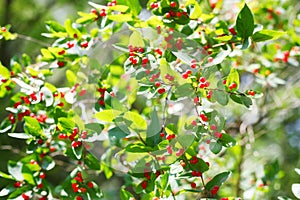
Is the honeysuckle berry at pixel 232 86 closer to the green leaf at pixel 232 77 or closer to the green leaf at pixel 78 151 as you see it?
the green leaf at pixel 232 77

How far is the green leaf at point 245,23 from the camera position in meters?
0.85

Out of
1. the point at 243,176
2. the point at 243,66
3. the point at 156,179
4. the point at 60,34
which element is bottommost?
the point at 243,176

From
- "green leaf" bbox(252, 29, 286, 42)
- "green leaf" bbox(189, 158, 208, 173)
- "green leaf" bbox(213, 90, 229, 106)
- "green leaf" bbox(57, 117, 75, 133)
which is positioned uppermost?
"green leaf" bbox(252, 29, 286, 42)

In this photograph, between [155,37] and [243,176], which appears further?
[243,176]

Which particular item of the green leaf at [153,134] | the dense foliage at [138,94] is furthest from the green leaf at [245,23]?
the green leaf at [153,134]

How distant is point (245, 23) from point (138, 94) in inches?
9.4

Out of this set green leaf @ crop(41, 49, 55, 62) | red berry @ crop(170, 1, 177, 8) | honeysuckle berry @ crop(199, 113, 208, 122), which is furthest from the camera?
green leaf @ crop(41, 49, 55, 62)

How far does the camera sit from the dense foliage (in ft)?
2.70

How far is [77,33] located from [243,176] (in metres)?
0.74

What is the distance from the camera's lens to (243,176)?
58.6 inches

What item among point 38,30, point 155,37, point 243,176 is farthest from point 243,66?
point 38,30

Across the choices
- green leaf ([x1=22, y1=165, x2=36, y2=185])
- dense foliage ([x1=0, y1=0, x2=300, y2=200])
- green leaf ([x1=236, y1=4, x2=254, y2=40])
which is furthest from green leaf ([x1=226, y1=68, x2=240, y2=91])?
green leaf ([x1=22, y1=165, x2=36, y2=185])

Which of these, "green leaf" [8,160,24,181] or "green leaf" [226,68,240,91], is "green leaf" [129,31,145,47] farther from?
"green leaf" [8,160,24,181]

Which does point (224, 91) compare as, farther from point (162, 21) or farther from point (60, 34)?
point (60, 34)
